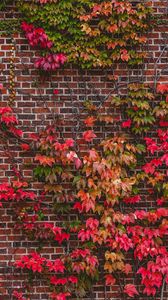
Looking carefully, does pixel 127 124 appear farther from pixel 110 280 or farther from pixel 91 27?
pixel 110 280

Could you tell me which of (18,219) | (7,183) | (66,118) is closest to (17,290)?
(18,219)

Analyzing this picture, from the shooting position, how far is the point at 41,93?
5.41m

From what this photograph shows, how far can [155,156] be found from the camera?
5.48 m

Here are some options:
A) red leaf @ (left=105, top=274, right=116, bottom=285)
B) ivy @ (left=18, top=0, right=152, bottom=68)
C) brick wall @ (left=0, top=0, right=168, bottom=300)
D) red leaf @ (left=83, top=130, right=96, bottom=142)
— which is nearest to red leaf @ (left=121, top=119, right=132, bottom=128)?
brick wall @ (left=0, top=0, right=168, bottom=300)

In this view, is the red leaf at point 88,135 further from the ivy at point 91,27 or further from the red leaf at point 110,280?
the red leaf at point 110,280

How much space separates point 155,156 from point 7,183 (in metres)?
1.51

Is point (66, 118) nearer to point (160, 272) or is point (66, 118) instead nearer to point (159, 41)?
point (159, 41)

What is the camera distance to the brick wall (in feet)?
17.5

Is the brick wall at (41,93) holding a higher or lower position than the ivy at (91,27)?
lower

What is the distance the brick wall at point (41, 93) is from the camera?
533 centimetres

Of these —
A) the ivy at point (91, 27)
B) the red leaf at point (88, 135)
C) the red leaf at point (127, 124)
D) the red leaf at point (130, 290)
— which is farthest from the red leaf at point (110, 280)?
the ivy at point (91, 27)

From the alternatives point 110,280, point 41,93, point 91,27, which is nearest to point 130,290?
point 110,280

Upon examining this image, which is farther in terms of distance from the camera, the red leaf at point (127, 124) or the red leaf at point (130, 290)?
the red leaf at point (127, 124)

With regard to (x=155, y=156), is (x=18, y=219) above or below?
below
